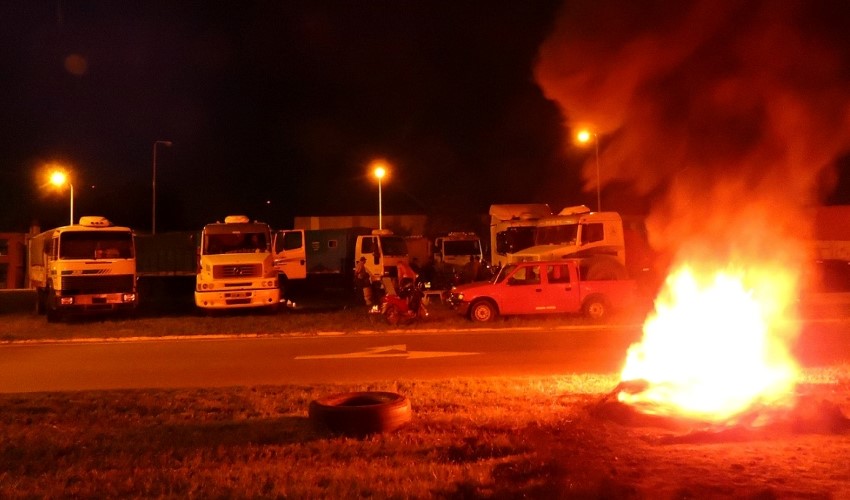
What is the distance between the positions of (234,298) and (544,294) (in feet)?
29.2

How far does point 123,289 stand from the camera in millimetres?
20328

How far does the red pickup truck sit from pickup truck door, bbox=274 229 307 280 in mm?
11003

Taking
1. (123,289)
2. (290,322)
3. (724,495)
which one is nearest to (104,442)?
(724,495)

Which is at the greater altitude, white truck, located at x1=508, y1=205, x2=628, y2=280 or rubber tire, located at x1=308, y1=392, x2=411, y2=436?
white truck, located at x1=508, y1=205, x2=628, y2=280

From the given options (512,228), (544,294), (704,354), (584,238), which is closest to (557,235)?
(584,238)

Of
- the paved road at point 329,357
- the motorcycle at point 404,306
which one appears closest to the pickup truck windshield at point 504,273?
the paved road at point 329,357

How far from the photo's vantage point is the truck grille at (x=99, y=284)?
19.6m

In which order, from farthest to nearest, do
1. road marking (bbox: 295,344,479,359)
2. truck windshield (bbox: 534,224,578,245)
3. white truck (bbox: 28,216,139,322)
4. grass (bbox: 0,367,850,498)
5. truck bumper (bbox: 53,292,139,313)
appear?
truck windshield (bbox: 534,224,578,245)
white truck (bbox: 28,216,139,322)
truck bumper (bbox: 53,292,139,313)
road marking (bbox: 295,344,479,359)
grass (bbox: 0,367,850,498)

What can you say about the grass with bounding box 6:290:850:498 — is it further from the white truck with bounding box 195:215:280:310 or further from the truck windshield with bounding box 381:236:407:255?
the truck windshield with bounding box 381:236:407:255

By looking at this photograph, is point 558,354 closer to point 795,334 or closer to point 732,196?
point 732,196

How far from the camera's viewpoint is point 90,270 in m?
19.9

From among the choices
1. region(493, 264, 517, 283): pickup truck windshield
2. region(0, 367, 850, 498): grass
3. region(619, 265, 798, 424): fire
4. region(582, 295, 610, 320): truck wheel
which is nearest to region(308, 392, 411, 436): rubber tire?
region(0, 367, 850, 498): grass

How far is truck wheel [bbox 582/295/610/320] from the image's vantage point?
18.2 m

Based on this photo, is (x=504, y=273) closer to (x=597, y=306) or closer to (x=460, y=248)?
(x=597, y=306)
